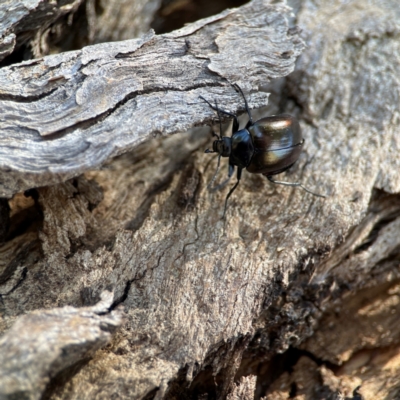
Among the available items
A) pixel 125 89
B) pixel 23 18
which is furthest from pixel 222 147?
pixel 23 18

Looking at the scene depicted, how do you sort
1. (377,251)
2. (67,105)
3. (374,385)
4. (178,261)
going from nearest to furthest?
(67,105) → (178,261) → (374,385) → (377,251)

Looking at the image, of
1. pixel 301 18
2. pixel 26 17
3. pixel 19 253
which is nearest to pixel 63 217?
pixel 19 253

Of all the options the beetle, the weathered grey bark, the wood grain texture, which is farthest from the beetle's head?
the wood grain texture

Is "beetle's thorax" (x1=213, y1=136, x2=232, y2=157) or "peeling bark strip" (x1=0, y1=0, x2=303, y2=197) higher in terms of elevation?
"peeling bark strip" (x1=0, y1=0, x2=303, y2=197)

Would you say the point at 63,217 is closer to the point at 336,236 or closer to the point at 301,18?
the point at 336,236

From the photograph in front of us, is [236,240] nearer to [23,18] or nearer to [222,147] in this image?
[222,147]

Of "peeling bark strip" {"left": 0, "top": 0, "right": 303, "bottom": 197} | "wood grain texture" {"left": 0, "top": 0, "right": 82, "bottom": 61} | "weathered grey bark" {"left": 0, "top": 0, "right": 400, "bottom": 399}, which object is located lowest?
"weathered grey bark" {"left": 0, "top": 0, "right": 400, "bottom": 399}

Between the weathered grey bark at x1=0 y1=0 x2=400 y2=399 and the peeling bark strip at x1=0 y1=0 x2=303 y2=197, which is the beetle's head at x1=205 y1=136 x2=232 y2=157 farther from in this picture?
the peeling bark strip at x1=0 y1=0 x2=303 y2=197

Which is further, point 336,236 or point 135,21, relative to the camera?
point 135,21
